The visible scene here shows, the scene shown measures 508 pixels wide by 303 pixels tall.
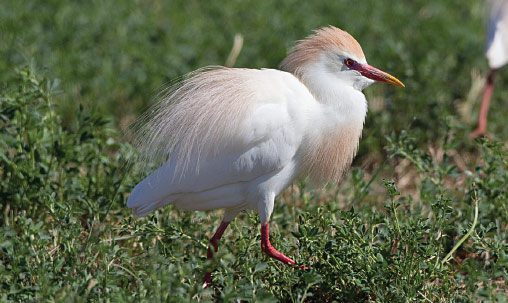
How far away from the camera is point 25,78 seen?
4.59 metres

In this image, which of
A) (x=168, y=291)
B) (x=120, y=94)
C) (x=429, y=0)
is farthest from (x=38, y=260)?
(x=429, y=0)

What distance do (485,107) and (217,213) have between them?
241 centimetres

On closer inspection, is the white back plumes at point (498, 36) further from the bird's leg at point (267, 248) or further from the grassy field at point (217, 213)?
the bird's leg at point (267, 248)

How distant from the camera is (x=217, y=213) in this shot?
5.21 m

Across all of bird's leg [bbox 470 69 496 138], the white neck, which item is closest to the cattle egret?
bird's leg [bbox 470 69 496 138]

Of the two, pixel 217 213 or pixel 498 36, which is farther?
pixel 498 36

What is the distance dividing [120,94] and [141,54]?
44cm

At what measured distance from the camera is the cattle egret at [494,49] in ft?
21.7

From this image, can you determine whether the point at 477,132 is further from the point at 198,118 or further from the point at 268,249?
the point at 198,118

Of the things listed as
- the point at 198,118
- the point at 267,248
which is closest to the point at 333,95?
the point at 198,118

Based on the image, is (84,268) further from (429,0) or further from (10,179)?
(429,0)

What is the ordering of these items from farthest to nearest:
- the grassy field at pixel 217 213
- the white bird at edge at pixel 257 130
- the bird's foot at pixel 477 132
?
the bird's foot at pixel 477 132 → the white bird at edge at pixel 257 130 → the grassy field at pixel 217 213

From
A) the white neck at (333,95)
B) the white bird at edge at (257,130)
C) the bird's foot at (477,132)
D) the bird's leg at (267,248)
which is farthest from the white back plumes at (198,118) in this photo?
the bird's foot at (477,132)

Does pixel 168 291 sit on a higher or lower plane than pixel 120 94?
higher
